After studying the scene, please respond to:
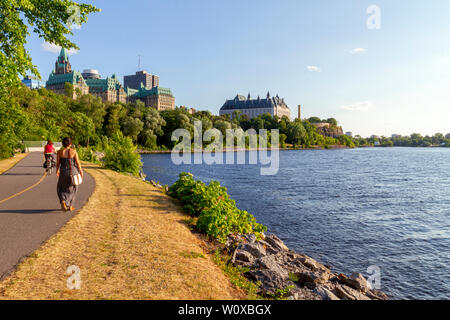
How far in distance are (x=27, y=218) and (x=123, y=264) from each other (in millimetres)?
5012

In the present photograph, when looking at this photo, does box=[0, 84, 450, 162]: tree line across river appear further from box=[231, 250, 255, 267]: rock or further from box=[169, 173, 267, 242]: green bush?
box=[231, 250, 255, 267]: rock

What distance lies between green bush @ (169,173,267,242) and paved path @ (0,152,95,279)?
450 centimetres

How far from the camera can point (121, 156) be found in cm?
2961

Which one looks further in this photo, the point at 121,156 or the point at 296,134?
the point at 296,134

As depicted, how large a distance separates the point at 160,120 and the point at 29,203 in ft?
318

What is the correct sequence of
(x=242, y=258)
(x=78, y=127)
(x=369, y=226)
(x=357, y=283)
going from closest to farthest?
(x=242, y=258) → (x=357, y=283) → (x=369, y=226) → (x=78, y=127)

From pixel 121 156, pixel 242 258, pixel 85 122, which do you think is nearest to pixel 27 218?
pixel 242 258

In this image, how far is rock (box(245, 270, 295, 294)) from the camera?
25.1 feet

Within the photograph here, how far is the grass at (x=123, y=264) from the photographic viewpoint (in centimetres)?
561

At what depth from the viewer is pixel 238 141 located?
398 ft

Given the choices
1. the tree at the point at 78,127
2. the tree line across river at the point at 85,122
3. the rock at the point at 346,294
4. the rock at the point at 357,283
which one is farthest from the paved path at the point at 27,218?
the tree at the point at 78,127

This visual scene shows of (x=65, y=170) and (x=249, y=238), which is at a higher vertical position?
(x=65, y=170)

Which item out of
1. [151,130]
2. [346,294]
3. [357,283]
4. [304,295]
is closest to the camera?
[304,295]

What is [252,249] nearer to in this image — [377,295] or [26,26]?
[377,295]
